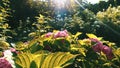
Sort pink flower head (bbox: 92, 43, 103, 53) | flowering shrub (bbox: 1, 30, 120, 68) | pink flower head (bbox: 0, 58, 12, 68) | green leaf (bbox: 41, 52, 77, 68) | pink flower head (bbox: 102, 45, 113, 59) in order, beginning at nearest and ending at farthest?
green leaf (bbox: 41, 52, 77, 68) → pink flower head (bbox: 0, 58, 12, 68) → flowering shrub (bbox: 1, 30, 120, 68) → pink flower head (bbox: 102, 45, 113, 59) → pink flower head (bbox: 92, 43, 103, 53)

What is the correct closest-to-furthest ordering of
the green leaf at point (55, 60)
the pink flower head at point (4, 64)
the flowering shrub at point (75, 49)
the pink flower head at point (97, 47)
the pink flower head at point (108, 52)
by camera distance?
the green leaf at point (55, 60)
the pink flower head at point (4, 64)
the flowering shrub at point (75, 49)
the pink flower head at point (108, 52)
the pink flower head at point (97, 47)

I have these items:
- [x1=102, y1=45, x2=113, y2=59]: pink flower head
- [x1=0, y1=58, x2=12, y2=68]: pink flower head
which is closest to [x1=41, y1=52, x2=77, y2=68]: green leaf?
[x1=0, y1=58, x2=12, y2=68]: pink flower head

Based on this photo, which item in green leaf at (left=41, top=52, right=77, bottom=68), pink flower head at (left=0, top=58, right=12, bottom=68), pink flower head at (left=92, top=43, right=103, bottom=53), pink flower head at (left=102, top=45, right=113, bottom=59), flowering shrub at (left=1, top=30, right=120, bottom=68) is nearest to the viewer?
green leaf at (left=41, top=52, right=77, bottom=68)

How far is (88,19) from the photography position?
605 inches

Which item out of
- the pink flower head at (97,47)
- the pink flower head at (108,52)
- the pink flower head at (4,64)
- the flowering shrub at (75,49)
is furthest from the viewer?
the pink flower head at (97,47)

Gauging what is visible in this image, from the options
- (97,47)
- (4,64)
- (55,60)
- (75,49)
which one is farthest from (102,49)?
(55,60)

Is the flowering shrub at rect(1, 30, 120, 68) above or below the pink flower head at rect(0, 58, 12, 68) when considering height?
below

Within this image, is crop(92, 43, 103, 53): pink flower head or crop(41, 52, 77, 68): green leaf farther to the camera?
crop(92, 43, 103, 53): pink flower head

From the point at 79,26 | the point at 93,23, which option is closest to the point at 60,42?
the point at 79,26

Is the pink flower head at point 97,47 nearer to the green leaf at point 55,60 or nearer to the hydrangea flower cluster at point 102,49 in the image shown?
the hydrangea flower cluster at point 102,49

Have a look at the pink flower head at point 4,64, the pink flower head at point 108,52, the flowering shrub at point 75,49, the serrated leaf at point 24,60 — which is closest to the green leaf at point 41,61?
the serrated leaf at point 24,60

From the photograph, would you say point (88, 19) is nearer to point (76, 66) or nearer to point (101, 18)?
point (101, 18)

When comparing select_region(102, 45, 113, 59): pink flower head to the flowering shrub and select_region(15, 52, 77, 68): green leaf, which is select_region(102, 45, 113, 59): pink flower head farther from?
select_region(15, 52, 77, 68): green leaf

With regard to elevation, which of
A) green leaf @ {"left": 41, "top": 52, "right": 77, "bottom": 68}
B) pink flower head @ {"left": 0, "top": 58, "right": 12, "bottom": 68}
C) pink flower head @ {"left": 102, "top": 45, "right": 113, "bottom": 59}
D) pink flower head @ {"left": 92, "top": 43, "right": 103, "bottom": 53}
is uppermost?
green leaf @ {"left": 41, "top": 52, "right": 77, "bottom": 68}
